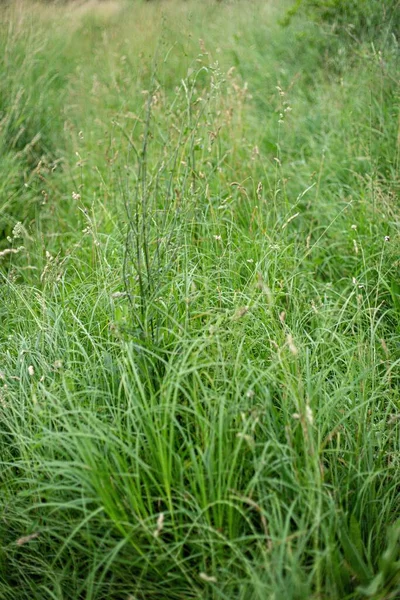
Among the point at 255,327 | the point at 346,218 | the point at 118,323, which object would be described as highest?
the point at 118,323

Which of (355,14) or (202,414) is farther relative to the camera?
(355,14)

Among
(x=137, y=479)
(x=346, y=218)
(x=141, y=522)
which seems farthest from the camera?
(x=346, y=218)

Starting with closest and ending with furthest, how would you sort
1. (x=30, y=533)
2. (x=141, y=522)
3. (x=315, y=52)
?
(x=141, y=522) → (x=30, y=533) → (x=315, y=52)

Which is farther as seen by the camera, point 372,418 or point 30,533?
point 372,418

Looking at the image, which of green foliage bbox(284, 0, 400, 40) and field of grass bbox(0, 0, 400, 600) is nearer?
field of grass bbox(0, 0, 400, 600)

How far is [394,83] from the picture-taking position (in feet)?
12.8

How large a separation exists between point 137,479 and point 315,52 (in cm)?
413

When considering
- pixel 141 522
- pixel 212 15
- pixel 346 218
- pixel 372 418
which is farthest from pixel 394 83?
pixel 212 15

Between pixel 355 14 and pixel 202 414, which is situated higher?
pixel 355 14

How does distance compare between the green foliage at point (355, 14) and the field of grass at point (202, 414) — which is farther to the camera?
the green foliage at point (355, 14)

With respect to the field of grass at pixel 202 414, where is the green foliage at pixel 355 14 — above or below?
above

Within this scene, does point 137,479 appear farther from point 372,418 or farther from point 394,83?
point 394,83

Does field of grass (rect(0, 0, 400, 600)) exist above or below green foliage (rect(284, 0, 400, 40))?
below

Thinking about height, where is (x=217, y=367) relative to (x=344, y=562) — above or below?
above
